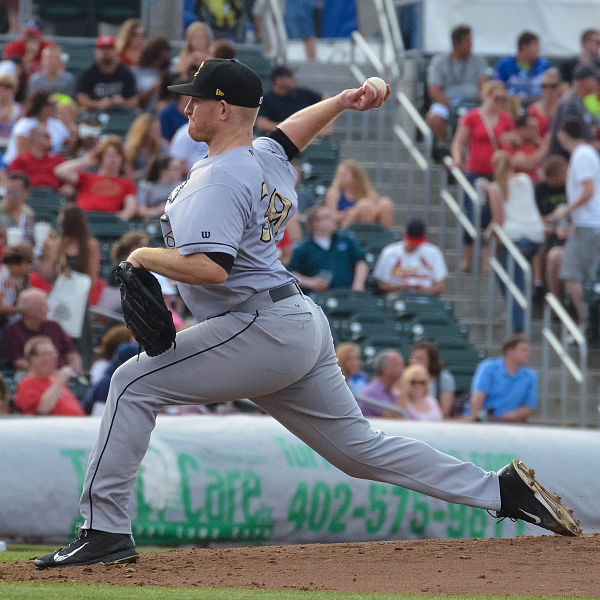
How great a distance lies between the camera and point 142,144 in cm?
1374

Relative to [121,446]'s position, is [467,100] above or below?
above

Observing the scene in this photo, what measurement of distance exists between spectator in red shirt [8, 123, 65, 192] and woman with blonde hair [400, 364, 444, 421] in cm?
436

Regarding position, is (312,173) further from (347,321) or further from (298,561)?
(298,561)

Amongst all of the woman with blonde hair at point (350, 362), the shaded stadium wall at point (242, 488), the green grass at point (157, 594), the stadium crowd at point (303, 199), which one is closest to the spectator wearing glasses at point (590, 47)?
the stadium crowd at point (303, 199)

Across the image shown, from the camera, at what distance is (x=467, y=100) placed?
1608 cm

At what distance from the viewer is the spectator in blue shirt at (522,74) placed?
16.8m

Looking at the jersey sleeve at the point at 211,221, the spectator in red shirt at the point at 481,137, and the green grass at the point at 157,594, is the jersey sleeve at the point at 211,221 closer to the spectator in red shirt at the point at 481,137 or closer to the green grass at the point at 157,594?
the green grass at the point at 157,594

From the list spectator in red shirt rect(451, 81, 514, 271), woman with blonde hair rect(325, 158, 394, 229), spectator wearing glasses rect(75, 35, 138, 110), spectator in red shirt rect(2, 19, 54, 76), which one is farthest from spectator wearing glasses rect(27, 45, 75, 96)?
spectator in red shirt rect(451, 81, 514, 271)

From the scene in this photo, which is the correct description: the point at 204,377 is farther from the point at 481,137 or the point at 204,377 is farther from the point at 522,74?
the point at 522,74

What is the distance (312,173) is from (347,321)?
314 centimetres

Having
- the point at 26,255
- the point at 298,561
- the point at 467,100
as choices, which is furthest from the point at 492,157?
the point at 298,561

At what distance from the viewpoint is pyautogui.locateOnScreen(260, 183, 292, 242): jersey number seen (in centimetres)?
543

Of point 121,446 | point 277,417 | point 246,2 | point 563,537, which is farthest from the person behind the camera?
point 246,2

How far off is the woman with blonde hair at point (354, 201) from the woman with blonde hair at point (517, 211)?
1.10 meters
